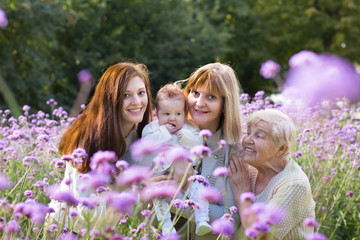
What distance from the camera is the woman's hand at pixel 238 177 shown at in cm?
320

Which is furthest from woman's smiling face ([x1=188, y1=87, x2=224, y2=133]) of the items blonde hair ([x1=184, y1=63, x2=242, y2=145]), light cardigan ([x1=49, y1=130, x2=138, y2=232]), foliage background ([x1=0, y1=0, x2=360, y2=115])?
foliage background ([x1=0, y1=0, x2=360, y2=115])

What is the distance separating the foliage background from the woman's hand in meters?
4.92

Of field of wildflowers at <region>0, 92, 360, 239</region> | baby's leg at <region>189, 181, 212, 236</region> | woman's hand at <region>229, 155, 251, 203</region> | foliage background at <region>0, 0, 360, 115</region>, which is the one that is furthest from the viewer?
foliage background at <region>0, 0, 360, 115</region>

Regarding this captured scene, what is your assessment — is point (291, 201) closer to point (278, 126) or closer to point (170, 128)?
point (278, 126)

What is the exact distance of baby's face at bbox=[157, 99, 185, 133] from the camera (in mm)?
3436

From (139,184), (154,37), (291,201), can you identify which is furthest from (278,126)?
(154,37)

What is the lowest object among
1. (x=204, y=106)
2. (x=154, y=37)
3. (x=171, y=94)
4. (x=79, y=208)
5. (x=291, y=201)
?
(x=291, y=201)

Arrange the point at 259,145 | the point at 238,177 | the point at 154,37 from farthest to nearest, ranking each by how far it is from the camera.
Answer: the point at 154,37, the point at 238,177, the point at 259,145

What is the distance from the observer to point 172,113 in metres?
3.44

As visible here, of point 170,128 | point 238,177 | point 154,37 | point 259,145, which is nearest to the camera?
point 259,145

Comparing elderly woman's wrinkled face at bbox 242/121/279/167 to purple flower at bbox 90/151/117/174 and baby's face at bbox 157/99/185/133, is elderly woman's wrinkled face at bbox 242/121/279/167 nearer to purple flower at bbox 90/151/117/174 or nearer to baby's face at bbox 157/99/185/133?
baby's face at bbox 157/99/185/133

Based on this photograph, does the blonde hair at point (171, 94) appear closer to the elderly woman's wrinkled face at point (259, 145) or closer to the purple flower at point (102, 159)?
the elderly woman's wrinkled face at point (259, 145)

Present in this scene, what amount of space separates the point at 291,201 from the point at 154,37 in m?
11.1

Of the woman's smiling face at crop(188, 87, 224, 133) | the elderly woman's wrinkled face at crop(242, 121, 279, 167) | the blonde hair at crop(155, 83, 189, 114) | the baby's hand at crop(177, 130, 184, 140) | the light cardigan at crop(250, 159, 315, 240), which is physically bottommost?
the light cardigan at crop(250, 159, 315, 240)
